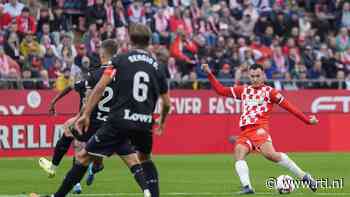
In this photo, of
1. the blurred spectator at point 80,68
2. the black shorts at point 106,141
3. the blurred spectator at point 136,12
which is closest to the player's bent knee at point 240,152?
the black shorts at point 106,141

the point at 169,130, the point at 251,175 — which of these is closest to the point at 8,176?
the point at 251,175

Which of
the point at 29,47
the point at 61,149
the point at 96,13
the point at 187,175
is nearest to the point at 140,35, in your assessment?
the point at 61,149

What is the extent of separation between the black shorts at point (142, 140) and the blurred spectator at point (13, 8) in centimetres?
1676

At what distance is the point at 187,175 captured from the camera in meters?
19.2

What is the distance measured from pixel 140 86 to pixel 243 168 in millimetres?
3538

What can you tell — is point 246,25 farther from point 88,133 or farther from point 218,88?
point 88,133

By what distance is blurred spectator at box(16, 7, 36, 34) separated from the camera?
2821 cm

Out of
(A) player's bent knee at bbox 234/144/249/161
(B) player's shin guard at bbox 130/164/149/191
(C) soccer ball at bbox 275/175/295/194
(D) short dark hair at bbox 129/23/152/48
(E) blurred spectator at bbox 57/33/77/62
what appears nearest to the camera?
(D) short dark hair at bbox 129/23/152/48

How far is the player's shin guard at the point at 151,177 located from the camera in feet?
40.6

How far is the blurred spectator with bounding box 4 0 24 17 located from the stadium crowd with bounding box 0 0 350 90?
3 cm

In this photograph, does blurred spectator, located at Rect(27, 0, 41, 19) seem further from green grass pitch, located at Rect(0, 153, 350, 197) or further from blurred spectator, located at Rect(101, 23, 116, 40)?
green grass pitch, located at Rect(0, 153, 350, 197)

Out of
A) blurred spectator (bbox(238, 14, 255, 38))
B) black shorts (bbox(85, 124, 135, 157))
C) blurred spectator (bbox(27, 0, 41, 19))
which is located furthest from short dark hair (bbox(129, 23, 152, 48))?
blurred spectator (bbox(238, 14, 255, 38))

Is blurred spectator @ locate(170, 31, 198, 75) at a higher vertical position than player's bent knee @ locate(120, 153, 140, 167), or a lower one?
higher

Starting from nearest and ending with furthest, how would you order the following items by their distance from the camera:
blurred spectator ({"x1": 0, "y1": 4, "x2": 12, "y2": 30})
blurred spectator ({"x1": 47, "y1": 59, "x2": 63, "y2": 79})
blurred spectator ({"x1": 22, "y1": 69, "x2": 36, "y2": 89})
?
blurred spectator ({"x1": 22, "y1": 69, "x2": 36, "y2": 89}) < blurred spectator ({"x1": 47, "y1": 59, "x2": 63, "y2": 79}) < blurred spectator ({"x1": 0, "y1": 4, "x2": 12, "y2": 30})
